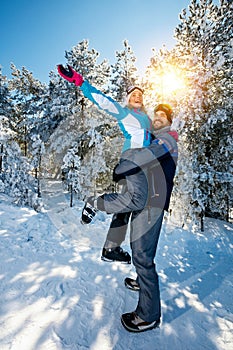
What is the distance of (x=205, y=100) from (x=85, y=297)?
340 inches

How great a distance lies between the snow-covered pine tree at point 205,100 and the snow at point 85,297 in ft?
14.4

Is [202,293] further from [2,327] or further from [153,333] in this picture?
[2,327]

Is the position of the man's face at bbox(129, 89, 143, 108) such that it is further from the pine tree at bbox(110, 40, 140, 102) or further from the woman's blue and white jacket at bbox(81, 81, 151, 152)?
the pine tree at bbox(110, 40, 140, 102)

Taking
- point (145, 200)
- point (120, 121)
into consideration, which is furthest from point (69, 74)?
point (145, 200)

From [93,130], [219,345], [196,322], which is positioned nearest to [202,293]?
[196,322]

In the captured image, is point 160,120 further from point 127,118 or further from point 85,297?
Result: point 85,297

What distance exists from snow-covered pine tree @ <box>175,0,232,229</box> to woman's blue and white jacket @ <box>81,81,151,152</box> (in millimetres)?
5949

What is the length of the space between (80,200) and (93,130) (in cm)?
445

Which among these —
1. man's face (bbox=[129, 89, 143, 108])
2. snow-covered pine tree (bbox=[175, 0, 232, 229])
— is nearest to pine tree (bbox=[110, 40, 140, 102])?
→ snow-covered pine tree (bbox=[175, 0, 232, 229])

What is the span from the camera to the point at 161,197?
2.57 meters

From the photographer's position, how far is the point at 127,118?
10.9 feet

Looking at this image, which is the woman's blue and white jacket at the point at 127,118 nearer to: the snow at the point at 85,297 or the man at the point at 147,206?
the man at the point at 147,206

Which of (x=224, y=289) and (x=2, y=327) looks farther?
(x=224, y=289)

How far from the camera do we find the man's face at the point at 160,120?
2887mm
